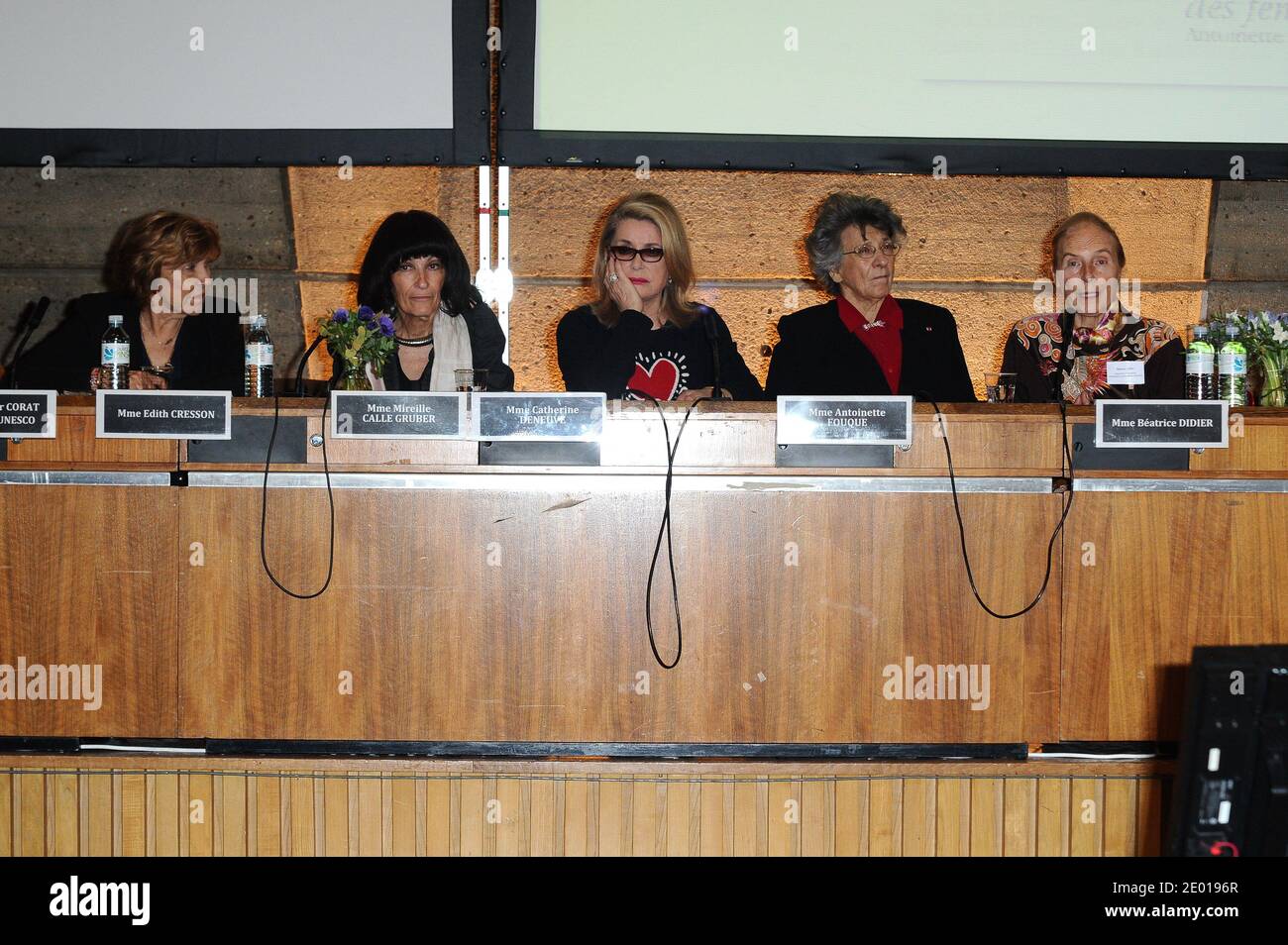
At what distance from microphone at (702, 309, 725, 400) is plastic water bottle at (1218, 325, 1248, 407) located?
3.40 ft

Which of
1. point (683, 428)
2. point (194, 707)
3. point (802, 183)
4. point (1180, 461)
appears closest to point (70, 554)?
point (194, 707)

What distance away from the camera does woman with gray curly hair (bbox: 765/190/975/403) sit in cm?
274

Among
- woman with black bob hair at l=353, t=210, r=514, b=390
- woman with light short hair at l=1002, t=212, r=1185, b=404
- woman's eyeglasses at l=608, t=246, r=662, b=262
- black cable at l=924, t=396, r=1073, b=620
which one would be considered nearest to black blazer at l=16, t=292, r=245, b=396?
woman with black bob hair at l=353, t=210, r=514, b=390

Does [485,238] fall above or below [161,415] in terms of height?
above

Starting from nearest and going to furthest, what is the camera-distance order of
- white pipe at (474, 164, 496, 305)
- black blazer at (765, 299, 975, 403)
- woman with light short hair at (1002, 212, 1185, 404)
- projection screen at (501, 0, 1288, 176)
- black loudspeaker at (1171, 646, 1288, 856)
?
black loudspeaker at (1171, 646, 1288, 856)
woman with light short hair at (1002, 212, 1185, 404)
black blazer at (765, 299, 975, 403)
projection screen at (501, 0, 1288, 176)
white pipe at (474, 164, 496, 305)

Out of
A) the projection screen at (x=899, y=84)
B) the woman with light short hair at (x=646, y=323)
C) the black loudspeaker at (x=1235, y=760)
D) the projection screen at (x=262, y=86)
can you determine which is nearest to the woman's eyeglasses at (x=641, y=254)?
the woman with light short hair at (x=646, y=323)

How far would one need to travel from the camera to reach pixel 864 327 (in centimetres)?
283

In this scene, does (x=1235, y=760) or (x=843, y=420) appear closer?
(x=1235, y=760)

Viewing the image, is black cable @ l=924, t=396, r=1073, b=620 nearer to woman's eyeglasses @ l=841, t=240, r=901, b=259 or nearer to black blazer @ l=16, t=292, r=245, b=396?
woman's eyeglasses @ l=841, t=240, r=901, b=259

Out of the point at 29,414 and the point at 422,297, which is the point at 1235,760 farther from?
the point at 422,297

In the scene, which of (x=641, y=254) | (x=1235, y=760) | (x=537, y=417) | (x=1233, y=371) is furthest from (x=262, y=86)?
(x=1235, y=760)

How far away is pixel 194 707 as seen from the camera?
1.97 meters

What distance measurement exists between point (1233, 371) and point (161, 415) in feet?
6.92

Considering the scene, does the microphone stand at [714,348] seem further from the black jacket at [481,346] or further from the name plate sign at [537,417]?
the black jacket at [481,346]
